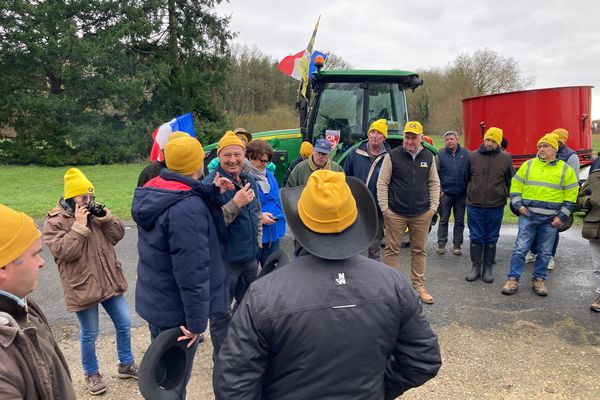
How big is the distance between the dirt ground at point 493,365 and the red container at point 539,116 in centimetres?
607

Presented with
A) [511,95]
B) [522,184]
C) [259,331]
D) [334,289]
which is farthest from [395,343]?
[511,95]

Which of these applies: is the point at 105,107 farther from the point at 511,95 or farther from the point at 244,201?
the point at 244,201

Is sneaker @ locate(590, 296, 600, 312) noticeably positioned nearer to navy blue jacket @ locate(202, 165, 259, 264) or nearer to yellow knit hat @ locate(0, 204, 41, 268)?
navy blue jacket @ locate(202, 165, 259, 264)

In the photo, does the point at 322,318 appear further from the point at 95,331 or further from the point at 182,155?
the point at 95,331

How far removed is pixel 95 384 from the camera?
301 centimetres

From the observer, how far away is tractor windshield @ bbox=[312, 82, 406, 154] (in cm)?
677

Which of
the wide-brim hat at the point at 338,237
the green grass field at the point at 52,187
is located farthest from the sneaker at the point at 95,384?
the green grass field at the point at 52,187

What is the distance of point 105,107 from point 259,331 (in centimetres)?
2363

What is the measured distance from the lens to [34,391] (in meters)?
1.25

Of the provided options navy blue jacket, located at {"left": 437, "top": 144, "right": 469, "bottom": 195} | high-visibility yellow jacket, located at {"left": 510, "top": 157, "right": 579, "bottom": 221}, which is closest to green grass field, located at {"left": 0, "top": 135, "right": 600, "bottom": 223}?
navy blue jacket, located at {"left": 437, "top": 144, "right": 469, "bottom": 195}

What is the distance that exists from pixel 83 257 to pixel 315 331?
2.15m

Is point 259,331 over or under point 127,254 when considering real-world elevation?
over

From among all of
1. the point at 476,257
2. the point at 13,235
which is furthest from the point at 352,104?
the point at 13,235

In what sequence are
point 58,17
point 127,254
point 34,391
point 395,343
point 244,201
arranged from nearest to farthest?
point 34,391 → point 395,343 → point 244,201 → point 127,254 → point 58,17
